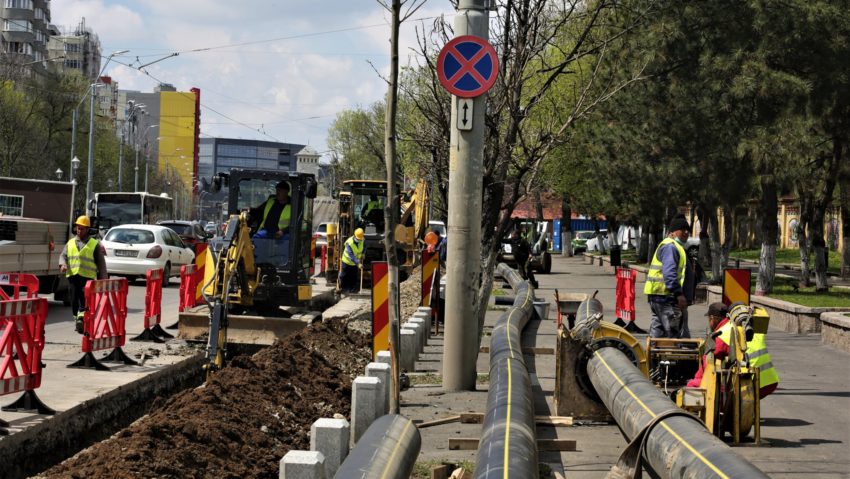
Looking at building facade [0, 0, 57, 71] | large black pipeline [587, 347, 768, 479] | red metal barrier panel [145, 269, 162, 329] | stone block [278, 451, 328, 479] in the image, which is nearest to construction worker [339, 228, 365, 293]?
red metal barrier panel [145, 269, 162, 329]

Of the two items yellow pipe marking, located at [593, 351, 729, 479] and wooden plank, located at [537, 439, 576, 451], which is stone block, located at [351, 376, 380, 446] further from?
yellow pipe marking, located at [593, 351, 729, 479]

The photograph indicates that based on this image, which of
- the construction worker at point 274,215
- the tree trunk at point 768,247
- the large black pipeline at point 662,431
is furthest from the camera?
the tree trunk at point 768,247

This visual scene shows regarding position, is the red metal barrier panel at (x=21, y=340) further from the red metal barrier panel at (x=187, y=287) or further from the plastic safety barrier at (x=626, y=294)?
the plastic safety barrier at (x=626, y=294)

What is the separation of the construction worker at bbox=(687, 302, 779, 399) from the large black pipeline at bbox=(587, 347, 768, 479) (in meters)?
0.83

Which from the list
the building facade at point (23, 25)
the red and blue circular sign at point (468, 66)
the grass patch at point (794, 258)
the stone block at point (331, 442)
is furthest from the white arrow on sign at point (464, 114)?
the building facade at point (23, 25)

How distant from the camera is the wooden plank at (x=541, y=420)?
392 inches

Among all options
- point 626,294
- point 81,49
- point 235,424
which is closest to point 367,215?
point 626,294

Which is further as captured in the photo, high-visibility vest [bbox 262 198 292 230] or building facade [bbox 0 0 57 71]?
building facade [bbox 0 0 57 71]

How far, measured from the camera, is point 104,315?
13508 millimetres

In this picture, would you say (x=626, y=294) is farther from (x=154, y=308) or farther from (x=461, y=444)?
(x=461, y=444)

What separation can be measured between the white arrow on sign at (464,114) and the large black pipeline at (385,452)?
461 centimetres

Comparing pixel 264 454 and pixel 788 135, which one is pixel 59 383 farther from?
pixel 788 135

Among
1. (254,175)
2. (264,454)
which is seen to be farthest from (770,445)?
(254,175)

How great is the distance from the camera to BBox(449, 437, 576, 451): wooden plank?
869 centimetres
